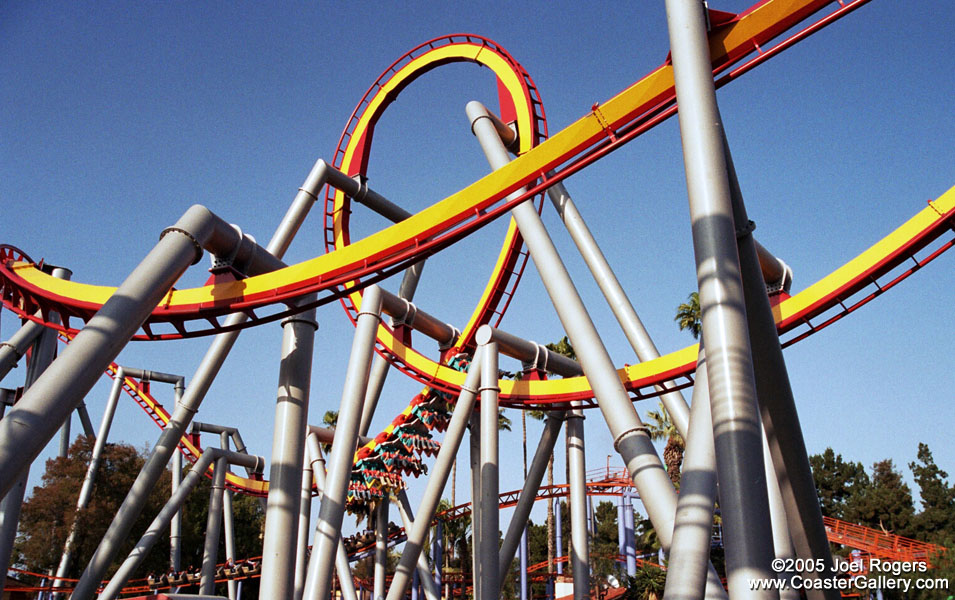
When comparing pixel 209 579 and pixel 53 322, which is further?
pixel 209 579

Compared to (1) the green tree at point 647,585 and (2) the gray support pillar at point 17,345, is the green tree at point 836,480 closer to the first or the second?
(1) the green tree at point 647,585

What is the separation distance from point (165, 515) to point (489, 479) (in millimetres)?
7059

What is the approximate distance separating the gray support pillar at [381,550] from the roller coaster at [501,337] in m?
0.50

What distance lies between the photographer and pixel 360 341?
9.45 metres

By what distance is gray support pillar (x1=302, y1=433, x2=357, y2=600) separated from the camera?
39.0 feet

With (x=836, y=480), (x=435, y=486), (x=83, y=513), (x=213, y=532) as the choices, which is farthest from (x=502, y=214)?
(x=836, y=480)

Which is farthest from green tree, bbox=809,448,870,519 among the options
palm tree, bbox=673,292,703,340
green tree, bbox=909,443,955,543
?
palm tree, bbox=673,292,703,340

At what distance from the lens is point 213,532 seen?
55.3 feet

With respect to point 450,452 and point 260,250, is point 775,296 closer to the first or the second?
point 450,452

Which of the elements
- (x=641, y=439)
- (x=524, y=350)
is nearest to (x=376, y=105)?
(x=524, y=350)

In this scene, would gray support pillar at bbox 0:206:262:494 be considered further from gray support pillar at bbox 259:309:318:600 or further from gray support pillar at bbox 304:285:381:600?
gray support pillar at bbox 304:285:381:600

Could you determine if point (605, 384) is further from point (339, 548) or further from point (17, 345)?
point (17, 345)

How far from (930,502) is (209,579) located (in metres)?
29.8

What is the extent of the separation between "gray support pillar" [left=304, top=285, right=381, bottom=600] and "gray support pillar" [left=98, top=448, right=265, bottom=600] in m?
A: 4.06
